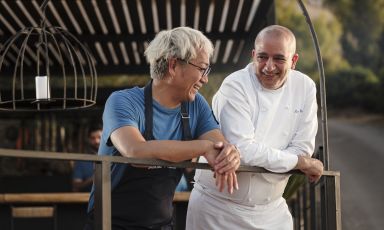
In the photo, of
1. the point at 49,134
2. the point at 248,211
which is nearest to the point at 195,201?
the point at 248,211

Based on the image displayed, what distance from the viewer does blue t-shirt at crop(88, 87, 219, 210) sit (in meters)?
3.11

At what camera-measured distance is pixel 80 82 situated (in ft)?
47.3

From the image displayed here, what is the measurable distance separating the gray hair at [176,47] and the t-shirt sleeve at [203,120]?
8.5 inches

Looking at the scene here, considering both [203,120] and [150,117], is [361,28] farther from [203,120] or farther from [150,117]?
[150,117]

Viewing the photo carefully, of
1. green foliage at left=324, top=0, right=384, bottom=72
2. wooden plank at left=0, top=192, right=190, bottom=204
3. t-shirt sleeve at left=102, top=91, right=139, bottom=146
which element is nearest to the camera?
t-shirt sleeve at left=102, top=91, right=139, bottom=146

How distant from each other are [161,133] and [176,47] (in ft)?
1.03

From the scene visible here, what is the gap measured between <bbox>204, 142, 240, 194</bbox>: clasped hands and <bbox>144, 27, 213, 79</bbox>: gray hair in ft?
1.11

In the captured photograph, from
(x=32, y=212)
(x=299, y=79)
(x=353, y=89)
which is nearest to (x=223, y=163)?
(x=299, y=79)

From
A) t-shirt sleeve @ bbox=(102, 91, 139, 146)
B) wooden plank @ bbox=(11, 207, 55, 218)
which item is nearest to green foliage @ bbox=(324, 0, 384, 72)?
wooden plank @ bbox=(11, 207, 55, 218)

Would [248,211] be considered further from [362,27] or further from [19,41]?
[362,27]

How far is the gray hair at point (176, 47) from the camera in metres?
3.20

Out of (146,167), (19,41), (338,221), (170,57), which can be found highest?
(19,41)

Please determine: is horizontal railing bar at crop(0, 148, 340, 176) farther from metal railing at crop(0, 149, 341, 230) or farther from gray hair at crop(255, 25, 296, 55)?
gray hair at crop(255, 25, 296, 55)

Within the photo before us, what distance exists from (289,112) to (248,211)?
17.0 inches
